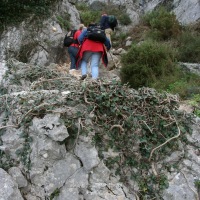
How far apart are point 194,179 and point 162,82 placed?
3.94m

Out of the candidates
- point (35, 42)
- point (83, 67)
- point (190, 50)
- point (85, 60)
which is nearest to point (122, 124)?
point (83, 67)

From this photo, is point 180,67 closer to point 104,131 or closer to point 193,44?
point 193,44

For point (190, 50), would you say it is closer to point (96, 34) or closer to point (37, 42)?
point (96, 34)

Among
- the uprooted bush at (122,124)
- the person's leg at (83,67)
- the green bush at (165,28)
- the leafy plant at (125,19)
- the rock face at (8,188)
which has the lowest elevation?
the leafy plant at (125,19)

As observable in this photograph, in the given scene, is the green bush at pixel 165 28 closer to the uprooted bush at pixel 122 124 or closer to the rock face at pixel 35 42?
the rock face at pixel 35 42

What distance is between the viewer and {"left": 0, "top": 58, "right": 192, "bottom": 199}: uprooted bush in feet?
12.9

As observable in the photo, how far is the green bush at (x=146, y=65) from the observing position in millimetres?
8055

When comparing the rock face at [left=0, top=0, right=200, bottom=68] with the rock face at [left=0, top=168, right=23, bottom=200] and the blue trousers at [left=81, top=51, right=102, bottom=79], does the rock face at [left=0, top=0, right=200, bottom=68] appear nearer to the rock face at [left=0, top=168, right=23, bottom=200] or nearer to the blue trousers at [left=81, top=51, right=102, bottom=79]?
the blue trousers at [left=81, top=51, right=102, bottom=79]

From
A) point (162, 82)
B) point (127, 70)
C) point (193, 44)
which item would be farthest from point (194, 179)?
point (193, 44)

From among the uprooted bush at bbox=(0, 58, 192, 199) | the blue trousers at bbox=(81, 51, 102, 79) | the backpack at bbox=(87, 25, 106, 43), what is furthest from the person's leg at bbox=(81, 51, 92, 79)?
the uprooted bush at bbox=(0, 58, 192, 199)

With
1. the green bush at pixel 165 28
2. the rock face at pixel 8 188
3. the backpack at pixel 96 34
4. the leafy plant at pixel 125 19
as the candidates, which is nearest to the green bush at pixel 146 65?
the backpack at pixel 96 34

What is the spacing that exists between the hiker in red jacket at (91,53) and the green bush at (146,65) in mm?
1346

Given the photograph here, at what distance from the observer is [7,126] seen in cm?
404

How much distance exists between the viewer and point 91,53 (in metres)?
7.00
